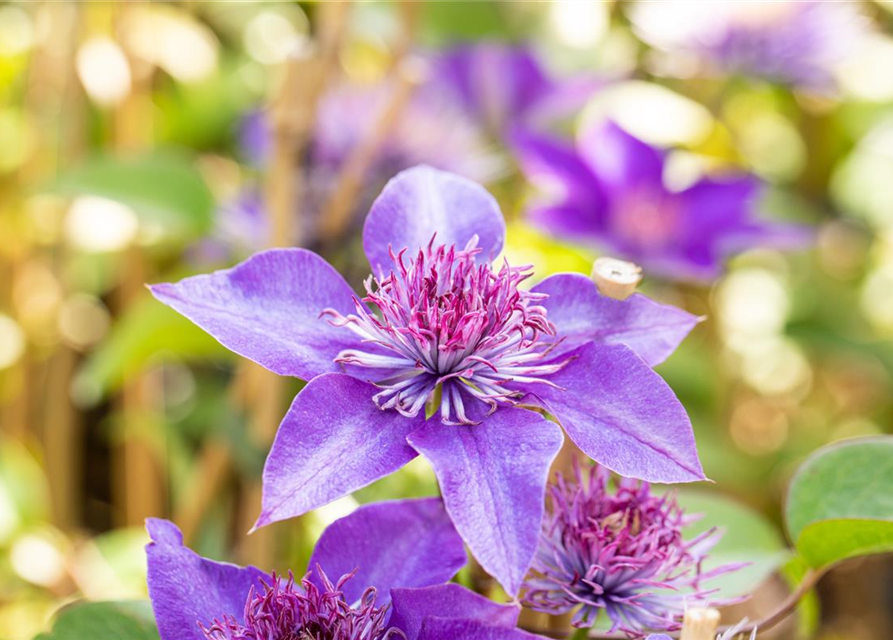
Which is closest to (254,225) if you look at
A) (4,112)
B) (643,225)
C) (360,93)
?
(360,93)

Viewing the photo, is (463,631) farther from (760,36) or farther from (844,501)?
(760,36)

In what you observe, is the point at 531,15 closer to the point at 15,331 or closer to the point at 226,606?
the point at 15,331

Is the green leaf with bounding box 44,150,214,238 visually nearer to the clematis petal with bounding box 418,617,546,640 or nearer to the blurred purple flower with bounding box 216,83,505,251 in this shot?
the blurred purple flower with bounding box 216,83,505,251

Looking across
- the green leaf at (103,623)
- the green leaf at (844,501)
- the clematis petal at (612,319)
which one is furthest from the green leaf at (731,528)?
the green leaf at (103,623)

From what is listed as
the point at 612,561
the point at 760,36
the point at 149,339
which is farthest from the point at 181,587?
the point at 760,36

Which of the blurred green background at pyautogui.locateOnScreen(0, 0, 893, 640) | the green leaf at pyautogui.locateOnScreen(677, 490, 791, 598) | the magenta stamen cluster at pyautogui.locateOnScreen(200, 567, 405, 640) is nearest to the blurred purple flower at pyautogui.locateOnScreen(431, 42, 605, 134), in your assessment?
the blurred green background at pyautogui.locateOnScreen(0, 0, 893, 640)

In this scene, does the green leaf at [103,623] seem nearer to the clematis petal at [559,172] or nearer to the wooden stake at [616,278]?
the wooden stake at [616,278]
